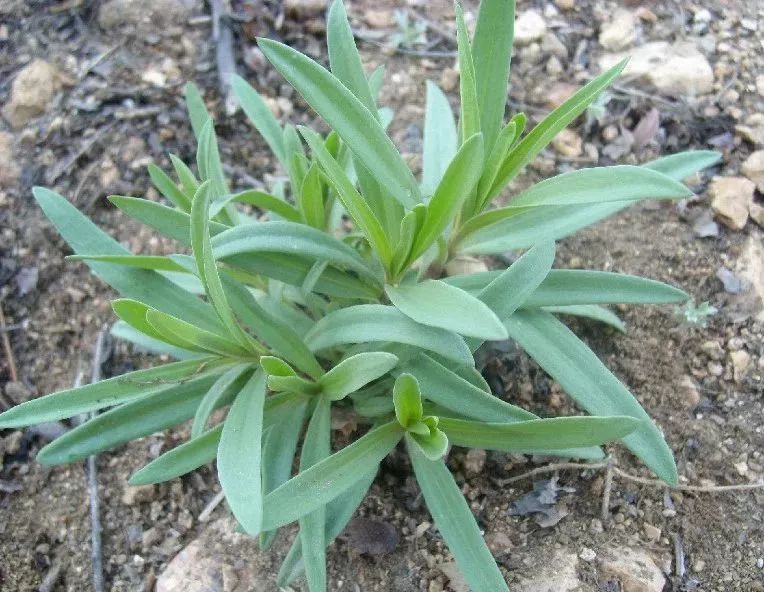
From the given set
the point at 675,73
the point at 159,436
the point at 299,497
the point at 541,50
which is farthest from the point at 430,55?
the point at 299,497

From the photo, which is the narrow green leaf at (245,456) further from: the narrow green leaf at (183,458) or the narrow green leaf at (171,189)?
the narrow green leaf at (171,189)

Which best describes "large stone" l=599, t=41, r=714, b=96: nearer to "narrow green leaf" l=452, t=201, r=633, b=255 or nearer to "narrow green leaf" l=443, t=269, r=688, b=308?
"narrow green leaf" l=452, t=201, r=633, b=255

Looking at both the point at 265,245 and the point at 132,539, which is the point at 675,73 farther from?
the point at 132,539

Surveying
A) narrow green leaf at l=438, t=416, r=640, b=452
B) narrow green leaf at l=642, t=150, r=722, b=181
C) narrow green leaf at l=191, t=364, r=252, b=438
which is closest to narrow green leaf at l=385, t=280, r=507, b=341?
narrow green leaf at l=438, t=416, r=640, b=452

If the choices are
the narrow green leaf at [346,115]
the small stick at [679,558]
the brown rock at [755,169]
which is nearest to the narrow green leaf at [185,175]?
the narrow green leaf at [346,115]

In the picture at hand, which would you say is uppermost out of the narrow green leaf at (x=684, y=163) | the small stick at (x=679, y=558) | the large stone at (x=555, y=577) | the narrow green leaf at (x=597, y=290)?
the narrow green leaf at (x=684, y=163)

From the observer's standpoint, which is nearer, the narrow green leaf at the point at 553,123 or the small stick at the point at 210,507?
the narrow green leaf at the point at 553,123
